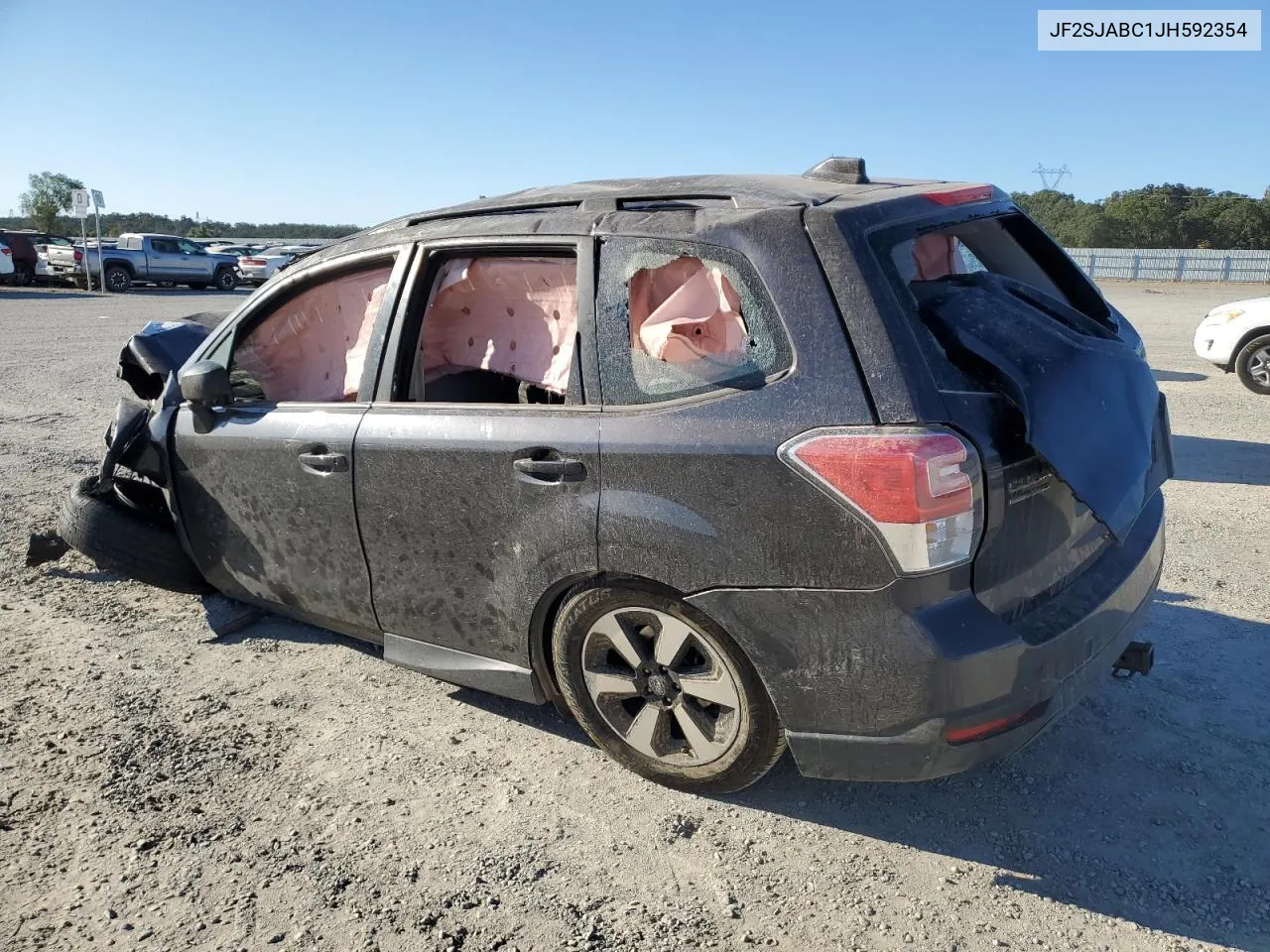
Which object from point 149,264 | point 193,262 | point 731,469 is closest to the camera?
point 731,469

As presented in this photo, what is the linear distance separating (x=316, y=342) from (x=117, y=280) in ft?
100

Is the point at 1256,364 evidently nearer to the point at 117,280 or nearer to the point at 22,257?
the point at 117,280

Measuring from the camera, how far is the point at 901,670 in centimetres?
248

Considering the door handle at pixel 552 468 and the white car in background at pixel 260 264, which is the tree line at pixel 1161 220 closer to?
the white car in background at pixel 260 264

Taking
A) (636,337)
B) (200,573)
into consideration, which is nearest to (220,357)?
(200,573)

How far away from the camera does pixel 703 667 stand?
113 inches

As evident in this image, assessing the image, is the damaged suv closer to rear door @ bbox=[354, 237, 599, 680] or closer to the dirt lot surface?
rear door @ bbox=[354, 237, 599, 680]

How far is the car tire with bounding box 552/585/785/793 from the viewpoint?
2785 mm

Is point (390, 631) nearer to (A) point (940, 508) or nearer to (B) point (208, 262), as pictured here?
(A) point (940, 508)

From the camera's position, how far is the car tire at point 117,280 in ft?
99.0

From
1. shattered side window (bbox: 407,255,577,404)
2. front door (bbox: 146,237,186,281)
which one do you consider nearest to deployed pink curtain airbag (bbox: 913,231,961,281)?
shattered side window (bbox: 407,255,577,404)

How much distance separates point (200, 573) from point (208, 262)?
3107cm

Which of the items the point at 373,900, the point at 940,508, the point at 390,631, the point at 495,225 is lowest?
the point at 373,900

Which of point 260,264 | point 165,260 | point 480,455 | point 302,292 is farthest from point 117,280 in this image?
point 480,455
